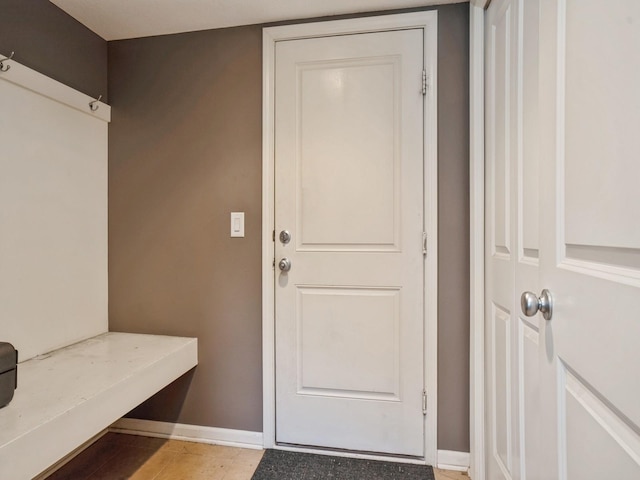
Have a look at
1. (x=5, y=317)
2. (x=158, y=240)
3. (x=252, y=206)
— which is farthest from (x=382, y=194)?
(x=5, y=317)

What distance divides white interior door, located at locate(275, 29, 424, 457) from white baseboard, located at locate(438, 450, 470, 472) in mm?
124

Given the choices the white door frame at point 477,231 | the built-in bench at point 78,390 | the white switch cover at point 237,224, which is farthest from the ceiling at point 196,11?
the built-in bench at point 78,390

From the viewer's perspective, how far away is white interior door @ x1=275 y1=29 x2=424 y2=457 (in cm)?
161

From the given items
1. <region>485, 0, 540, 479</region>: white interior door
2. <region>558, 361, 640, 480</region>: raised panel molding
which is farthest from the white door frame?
<region>558, 361, 640, 480</region>: raised panel molding

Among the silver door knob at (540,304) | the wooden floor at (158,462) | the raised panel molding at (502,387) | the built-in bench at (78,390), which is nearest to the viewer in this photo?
the silver door knob at (540,304)

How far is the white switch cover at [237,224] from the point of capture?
1.77 meters

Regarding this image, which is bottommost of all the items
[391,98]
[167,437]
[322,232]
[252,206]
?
[167,437]

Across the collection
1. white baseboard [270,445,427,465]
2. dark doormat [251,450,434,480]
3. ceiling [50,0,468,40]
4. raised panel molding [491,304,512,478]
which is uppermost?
ceiling [50,0,468,40]

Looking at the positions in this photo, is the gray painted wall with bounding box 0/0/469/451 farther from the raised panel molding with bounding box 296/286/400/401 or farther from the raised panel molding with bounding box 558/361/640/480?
the raised panel molding with bounding box 558/361/640/480

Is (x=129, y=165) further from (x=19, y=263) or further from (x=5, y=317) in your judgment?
(x=5, y=317)

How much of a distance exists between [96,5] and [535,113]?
6.53 ft

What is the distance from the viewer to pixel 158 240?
6.08 ft

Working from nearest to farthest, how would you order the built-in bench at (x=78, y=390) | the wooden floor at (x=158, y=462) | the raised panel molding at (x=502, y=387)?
1. the built-in bench at (x=78, y=390)
2. the raised panel molding at (x=502, y=387)
3. the wooden floor at (x=158, y=462)

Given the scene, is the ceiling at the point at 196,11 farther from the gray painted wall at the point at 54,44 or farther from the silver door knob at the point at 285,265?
the silver door knob at the point at 285,265
